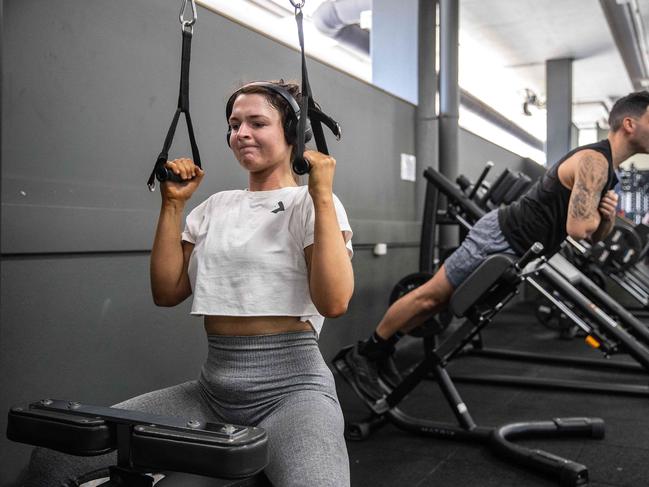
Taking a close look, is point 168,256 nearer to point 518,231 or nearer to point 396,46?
point 518,231

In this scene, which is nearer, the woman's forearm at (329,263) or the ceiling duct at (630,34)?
the woman's forearm at (329,263)

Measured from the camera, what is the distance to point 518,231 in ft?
8.41

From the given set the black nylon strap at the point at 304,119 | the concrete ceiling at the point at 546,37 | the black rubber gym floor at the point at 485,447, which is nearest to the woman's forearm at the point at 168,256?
the black nylon strap at the point at 304,119

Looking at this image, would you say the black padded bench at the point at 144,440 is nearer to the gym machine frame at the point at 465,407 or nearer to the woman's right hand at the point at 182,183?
the woman's right hand at the point at 182,183

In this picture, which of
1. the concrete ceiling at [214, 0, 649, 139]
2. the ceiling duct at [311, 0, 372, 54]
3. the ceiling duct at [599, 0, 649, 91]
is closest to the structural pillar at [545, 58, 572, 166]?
the concrete ceiling at [214, 0, 649, 139]

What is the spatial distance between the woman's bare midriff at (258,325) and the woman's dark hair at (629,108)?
2.04 meters

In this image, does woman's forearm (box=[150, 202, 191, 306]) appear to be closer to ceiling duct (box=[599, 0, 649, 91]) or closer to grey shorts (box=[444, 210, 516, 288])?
grey shorts (box=[444, 210, 516, 288])

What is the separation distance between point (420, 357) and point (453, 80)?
79.4 inches

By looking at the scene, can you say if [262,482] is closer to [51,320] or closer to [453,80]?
[51,320]

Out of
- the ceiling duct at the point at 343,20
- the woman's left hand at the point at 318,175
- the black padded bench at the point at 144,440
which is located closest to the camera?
the black padded bench at the point at 144,440

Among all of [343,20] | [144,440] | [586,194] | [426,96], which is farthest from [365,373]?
[343,20]

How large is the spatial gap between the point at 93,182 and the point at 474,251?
1482 millimetres

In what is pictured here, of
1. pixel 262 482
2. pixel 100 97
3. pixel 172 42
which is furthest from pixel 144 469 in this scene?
pixel 172 42

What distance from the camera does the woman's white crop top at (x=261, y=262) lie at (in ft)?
3.86
